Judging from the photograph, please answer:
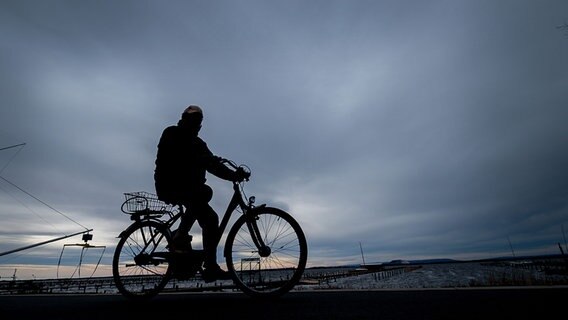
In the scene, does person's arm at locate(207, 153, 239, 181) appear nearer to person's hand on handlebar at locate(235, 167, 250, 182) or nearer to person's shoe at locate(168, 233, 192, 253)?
person's hand on handlebar at locate(235, 167, 250, 182)

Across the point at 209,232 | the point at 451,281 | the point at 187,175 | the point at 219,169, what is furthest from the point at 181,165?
the point at 451,281

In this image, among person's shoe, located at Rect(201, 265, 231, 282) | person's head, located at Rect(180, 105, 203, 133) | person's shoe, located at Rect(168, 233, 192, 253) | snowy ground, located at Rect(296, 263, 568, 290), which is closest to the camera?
person's shoe, located at Rect(201, 265, 231, 282)

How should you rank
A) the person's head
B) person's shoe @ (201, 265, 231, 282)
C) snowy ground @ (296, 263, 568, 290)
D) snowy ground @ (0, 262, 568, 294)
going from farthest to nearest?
snowy ground @ (296, 263, 568, 290)
snowy ground @ (0, 262, 568, 294)
the person's head
person's shoe @ (201, 265, 231, 282)

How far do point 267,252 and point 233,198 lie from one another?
82cm

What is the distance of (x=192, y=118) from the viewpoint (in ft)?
12.5

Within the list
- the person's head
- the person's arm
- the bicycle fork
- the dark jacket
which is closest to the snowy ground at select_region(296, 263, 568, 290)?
the bicycle fork

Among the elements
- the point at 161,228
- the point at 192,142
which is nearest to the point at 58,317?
the point at 161,228

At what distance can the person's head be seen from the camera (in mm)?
3771

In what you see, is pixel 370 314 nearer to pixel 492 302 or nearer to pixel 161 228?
pixel 492 302

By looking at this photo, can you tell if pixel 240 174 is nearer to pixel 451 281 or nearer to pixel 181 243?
pixel 181 243

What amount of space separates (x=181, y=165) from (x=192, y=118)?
66 cm

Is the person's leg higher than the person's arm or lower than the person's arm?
lower

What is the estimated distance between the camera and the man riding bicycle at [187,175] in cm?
363

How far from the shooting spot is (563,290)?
2.99 meters
